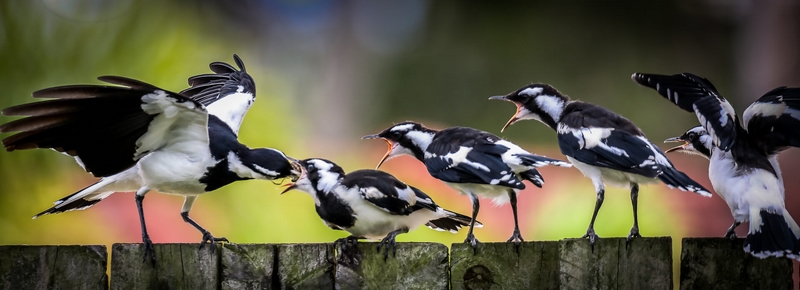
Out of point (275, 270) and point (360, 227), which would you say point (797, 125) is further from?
point (275, 270)

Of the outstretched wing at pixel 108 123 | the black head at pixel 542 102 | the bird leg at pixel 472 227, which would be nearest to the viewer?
the bird leg at pixel 472 227

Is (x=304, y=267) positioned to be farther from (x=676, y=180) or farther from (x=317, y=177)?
(x=676, y=180)

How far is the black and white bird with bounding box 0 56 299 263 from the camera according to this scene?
3.06 meters

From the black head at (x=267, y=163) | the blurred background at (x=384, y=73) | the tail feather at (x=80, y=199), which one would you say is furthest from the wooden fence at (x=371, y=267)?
the blurred background at (x=384, y=73)

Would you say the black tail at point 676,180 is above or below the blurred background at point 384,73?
below

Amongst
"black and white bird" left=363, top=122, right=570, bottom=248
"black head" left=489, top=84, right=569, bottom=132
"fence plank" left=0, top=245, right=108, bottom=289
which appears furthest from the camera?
"black head" left=489, top=84, right=569, bottom=132

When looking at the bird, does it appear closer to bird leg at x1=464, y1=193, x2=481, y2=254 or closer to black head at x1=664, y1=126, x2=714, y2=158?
black head at x1=664, y1=126, x2=714, y2=158

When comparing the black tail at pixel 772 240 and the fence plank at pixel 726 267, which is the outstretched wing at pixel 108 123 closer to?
the fence plank at pixel 726 267

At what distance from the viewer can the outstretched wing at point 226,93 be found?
13.3 ft

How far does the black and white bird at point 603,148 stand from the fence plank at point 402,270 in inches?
21.7

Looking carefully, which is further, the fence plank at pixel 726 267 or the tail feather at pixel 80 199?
the tail feather at pixel 80 199

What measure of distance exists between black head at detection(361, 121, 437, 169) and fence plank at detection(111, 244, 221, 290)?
1.30 m

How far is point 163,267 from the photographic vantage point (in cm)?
286

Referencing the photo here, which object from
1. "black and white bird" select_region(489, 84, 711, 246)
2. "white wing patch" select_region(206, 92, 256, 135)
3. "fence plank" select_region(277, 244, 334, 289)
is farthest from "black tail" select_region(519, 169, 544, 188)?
"white wing patch" select_region(206, 92, 256, 135)
